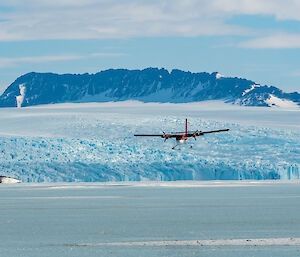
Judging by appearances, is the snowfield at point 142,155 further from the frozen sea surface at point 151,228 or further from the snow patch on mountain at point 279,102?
the snow patch on mountain at point 279,102

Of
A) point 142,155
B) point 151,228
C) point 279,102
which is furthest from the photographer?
point 279,102

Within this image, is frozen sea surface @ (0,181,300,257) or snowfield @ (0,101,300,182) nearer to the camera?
frozen sea surface @ (0,181,300,257)

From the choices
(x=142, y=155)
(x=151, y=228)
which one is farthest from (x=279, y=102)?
(x=151, y=228)

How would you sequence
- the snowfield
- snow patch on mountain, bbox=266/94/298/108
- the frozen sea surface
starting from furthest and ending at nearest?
snow patch on mountain, bbox=266/94/298/108 → the snowfield → the frozen sea surface

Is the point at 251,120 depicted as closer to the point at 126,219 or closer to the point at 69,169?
the point at 69,169

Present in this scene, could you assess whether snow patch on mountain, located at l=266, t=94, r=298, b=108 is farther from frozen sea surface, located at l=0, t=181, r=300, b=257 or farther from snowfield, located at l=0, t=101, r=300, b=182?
frozen sea surface, located at l=0, t=181, r=300, b=257

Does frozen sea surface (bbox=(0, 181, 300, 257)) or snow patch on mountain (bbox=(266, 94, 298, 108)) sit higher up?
snow patch on mountain (bbox=(266, 94, 298, 108))

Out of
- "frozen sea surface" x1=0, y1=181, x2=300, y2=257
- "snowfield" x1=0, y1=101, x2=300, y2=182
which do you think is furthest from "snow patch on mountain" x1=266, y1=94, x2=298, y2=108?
"frozen sea surface" x1=0, y1=181, x2=300, y2=257

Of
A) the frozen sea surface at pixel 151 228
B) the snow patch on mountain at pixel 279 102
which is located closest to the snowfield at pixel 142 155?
the frozen sea surface at pixel 151 228

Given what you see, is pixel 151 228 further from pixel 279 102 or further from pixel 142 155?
pixel 279 102

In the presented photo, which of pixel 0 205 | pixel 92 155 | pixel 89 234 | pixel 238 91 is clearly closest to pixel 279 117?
pixel 92 155
